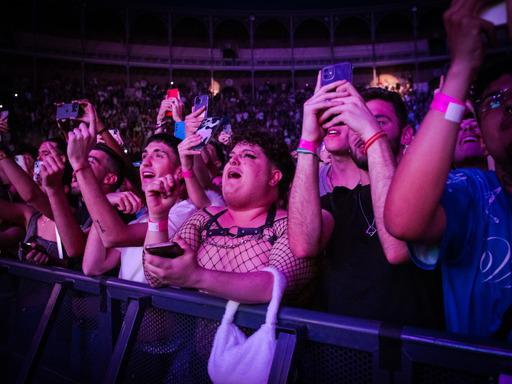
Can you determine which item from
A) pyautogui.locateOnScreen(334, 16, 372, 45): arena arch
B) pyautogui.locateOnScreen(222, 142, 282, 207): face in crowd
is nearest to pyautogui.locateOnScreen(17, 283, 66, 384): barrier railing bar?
pyautogui.locateOnScreen(222, 142, 282, 207): face in crowd

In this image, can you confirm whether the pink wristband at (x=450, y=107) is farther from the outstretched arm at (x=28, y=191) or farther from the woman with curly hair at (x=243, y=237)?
the outstretched arm at (x=28, y=191)

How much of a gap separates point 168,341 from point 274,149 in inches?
43.0

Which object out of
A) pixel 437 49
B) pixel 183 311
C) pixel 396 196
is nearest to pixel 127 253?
pixel 183 311

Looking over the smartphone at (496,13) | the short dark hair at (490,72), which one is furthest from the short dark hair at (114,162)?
the smartphone at (496,13)

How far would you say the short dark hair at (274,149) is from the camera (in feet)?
6.95

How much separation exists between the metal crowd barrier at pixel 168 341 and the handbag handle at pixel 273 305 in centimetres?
3

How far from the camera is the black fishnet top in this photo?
1637mm

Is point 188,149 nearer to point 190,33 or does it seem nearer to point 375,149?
point 375,149

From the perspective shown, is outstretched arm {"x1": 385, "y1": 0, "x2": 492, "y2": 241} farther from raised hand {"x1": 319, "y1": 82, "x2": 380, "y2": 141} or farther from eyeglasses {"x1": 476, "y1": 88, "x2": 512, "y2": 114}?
raised hand {"x1": 319, "y1": 82, "x2": 380, "y2": 141}

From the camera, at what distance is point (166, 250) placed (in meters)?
1.30

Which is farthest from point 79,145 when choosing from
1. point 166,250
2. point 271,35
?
point 271,35

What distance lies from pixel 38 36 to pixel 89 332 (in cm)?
2816

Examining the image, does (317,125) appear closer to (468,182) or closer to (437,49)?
(468,182)

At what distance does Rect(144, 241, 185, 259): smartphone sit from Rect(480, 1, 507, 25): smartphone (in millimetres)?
1022
